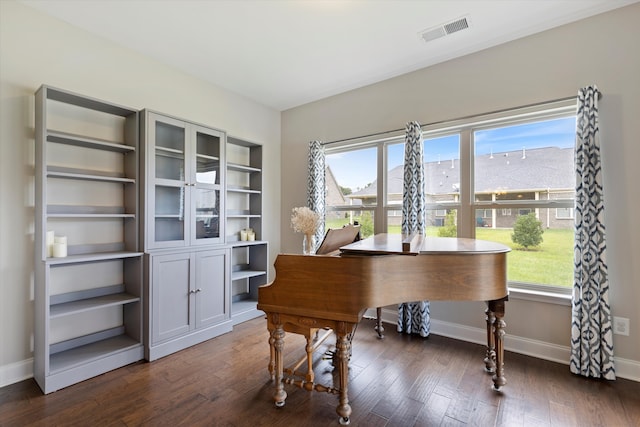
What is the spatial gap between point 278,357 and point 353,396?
634mm

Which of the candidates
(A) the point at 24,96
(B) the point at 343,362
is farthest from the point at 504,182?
(A) the point at 24,96

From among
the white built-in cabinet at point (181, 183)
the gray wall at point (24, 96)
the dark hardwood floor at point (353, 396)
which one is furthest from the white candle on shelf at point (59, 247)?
the dark hardwood floor at point (353, 396)

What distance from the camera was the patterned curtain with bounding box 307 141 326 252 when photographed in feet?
13.0

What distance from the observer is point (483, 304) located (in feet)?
9.67

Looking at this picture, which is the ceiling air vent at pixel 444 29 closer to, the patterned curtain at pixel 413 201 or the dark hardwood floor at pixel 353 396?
the patterned curtain at pixel 413 201

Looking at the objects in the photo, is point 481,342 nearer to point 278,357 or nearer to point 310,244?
point 310,244

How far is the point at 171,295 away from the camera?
2770 mm

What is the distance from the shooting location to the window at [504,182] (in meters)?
2.67

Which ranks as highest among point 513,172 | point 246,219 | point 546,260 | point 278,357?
point 513,172

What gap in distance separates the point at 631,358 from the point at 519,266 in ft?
3.20

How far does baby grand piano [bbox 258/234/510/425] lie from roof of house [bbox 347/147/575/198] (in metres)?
A: 1.34

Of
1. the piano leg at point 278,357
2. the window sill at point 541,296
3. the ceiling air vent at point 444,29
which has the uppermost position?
the ceiling air vent at point 444,29

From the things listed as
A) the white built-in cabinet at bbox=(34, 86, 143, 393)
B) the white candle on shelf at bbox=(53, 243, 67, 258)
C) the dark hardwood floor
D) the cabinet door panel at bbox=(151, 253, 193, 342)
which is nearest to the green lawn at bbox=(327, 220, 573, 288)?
the dark hardwood floor

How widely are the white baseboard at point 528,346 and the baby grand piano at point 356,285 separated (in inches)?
49.1
